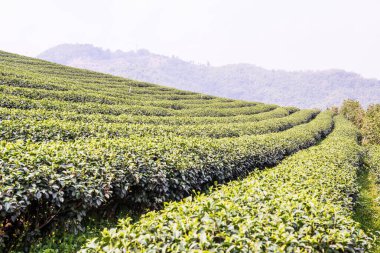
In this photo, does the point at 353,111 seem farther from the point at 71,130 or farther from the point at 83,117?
the point at 71,130

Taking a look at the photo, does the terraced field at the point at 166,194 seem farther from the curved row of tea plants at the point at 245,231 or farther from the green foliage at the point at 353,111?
the green foliage at the point at 353,111

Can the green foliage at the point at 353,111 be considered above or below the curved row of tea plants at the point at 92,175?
above

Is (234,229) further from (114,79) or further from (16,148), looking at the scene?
(114,79)

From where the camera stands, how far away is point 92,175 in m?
8.20

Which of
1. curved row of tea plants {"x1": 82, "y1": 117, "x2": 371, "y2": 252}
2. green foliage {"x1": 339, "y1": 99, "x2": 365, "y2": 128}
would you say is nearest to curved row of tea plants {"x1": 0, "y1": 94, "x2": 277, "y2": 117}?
curved row of tea plants {"x1": 82, "y1": 117, "x2": 371, "y2": 252}

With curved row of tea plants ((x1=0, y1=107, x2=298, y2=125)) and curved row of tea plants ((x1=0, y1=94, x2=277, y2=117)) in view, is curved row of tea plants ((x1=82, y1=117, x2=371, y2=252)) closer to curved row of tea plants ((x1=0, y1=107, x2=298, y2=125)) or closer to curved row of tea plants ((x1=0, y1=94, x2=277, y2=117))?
curved row of tea plants ((x1=0, y1=107, x2=298, y2=125))

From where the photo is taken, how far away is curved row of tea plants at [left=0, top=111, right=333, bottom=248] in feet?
22.2

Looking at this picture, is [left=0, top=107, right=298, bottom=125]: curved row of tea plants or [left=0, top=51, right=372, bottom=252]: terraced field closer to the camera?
[left=0, top=51, right=372, bottom=252]: terraced field

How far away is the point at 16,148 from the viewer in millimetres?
8094

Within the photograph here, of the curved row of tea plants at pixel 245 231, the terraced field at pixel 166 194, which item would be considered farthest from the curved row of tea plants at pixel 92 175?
the curved row of tea plants at pixel 245 231

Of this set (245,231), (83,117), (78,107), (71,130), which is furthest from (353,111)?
(245,231)

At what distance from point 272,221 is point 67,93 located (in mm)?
28098

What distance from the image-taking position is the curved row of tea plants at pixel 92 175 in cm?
677

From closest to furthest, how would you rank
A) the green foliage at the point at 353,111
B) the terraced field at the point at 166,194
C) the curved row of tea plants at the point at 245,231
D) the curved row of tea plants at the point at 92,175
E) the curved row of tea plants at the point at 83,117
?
the curved row of tea plants at the point at 245,231
the terraced field at the point at 166,194
the curved row of tea plants at the point at 92,175
the curved row of tea plants at the point at 83,117
the green foliage at the point at 353,111
